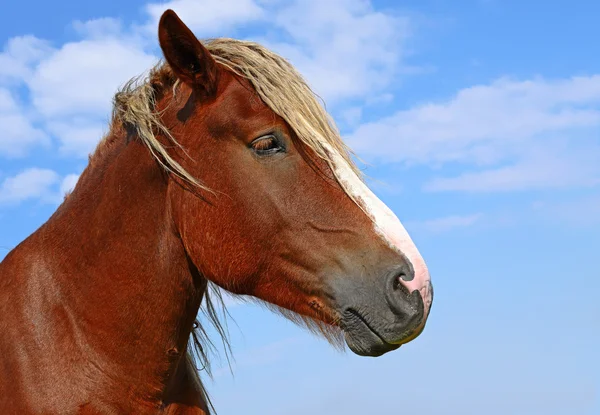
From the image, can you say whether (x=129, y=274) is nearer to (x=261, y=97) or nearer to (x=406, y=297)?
(x=261, y=97)

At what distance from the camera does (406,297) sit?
3.46 meters

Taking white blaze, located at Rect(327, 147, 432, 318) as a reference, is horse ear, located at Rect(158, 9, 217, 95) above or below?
above

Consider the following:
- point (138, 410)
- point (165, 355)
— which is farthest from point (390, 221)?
point (138, 410)

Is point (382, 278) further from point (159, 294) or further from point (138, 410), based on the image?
point (138, 410)

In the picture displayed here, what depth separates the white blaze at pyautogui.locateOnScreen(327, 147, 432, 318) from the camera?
3.45 meters

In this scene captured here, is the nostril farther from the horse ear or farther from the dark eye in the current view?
the horse ear

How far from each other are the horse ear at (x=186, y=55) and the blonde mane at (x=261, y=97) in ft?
0.60

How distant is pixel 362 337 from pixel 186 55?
1.89 meters

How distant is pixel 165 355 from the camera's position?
12.9 feet

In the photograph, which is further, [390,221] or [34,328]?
[34,328]

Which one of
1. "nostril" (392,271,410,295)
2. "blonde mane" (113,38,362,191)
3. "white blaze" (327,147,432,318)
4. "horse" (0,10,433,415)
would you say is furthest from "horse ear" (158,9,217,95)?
→ "nostril" (392,271,410,295)

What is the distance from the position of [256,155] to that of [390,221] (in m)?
0.85

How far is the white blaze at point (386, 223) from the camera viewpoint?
11.3 ft

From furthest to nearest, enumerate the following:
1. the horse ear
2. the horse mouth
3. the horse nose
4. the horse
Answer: the horse ear < the horse < the horse mouth < the horse nose
